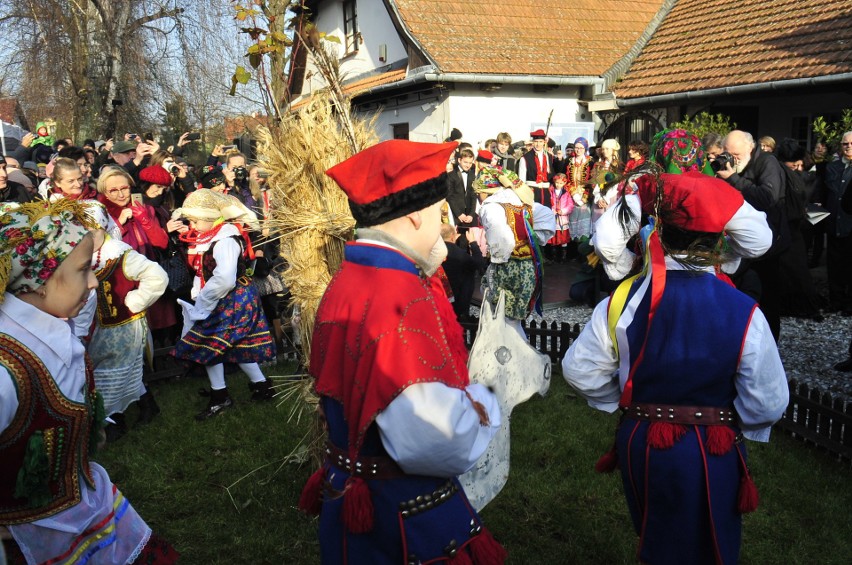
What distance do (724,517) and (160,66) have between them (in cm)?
1791

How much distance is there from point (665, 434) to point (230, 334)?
12.3ft

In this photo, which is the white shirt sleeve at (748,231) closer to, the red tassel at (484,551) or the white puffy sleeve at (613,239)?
the white puffy sleeve at (613,239)

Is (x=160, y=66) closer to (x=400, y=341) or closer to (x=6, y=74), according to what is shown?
(x=6, y=74)

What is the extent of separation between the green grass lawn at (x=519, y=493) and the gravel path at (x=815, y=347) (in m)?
1.44

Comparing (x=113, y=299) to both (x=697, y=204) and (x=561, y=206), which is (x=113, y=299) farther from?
(x=561, y=206)

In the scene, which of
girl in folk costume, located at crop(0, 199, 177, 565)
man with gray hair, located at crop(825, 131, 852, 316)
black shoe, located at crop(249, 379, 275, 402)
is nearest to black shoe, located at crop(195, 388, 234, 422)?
black shoe, located at crop(249, 379, 275, 402)

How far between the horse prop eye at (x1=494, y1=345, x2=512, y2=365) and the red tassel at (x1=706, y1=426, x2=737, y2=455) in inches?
32.5

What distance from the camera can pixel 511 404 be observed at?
2.26 m

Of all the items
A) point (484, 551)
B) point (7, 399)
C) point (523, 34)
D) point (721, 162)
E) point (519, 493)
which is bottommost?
point (519, 493)

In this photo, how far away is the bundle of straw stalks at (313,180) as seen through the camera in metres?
3.56

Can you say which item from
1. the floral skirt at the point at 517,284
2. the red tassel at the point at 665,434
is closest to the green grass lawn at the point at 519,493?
the floral skirt at the point at 517,284

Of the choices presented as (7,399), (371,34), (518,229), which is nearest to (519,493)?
(518,229)

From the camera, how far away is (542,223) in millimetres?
6930

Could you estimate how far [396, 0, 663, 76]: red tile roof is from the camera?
42.7ft
